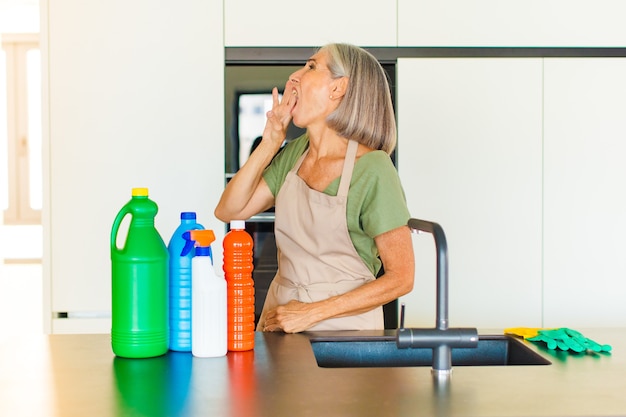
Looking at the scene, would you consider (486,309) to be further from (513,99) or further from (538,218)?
(513,99)

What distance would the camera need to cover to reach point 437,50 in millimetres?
2830

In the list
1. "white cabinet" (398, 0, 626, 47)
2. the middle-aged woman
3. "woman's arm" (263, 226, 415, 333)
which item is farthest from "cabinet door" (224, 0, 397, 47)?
"woman's arm" (263, 226, 415, 333)

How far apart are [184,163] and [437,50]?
98 centimetres

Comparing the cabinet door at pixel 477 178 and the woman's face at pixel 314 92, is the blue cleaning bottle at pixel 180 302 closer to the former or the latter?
the woman's face at pixel 314 92

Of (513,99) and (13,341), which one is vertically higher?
(513,99)

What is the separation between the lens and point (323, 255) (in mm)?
1970

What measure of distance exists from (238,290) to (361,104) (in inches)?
25.1

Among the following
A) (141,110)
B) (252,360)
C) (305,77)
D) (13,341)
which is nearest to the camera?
(252,360)

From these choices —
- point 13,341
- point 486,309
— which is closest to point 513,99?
point 486,309

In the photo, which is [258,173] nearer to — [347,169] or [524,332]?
[347,169]

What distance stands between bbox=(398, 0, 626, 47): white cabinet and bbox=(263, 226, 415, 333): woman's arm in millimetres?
1175

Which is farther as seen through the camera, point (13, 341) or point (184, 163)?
point (184, 163)

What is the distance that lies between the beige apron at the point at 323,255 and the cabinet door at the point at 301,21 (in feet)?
3.04

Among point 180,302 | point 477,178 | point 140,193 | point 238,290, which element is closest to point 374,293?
point 238,290
